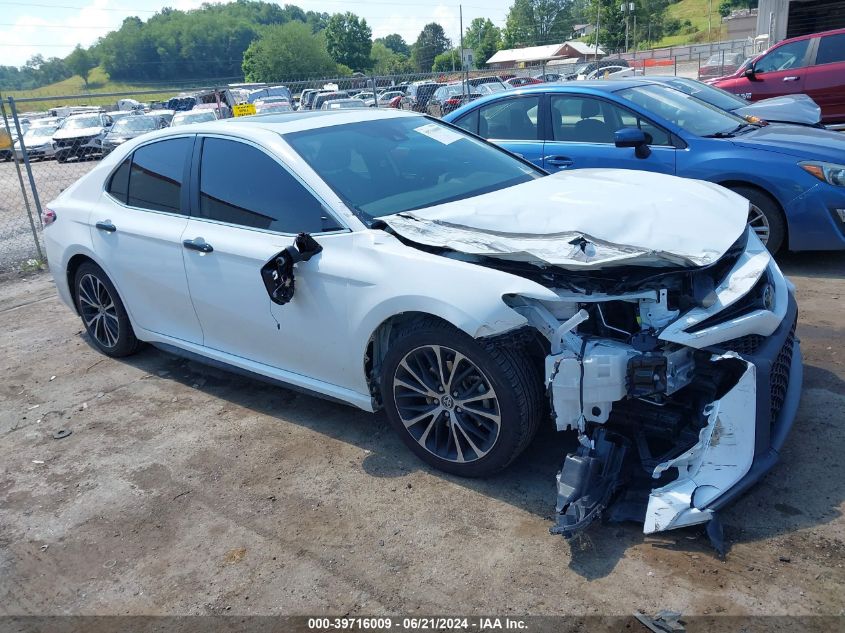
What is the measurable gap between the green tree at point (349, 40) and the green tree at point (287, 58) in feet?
45.9

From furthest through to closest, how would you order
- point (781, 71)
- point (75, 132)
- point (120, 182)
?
point (75, 132) < point (781, 71) < point (120, 182)

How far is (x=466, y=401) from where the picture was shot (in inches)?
133

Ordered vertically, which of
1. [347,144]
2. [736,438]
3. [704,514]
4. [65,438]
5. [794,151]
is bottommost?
[65,438]

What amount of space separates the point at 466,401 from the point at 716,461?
1.09 metres

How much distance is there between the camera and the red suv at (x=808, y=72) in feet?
37.9

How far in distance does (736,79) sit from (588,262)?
11.5 m

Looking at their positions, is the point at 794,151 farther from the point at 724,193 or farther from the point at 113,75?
the point at 113,75

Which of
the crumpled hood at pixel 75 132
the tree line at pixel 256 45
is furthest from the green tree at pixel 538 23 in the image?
the crumpled hood at pixel 75 132

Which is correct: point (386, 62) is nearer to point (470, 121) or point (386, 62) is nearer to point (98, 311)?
point (470, 121)

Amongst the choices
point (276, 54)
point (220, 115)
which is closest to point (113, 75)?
point (276, 54)

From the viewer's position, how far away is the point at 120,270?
498cm

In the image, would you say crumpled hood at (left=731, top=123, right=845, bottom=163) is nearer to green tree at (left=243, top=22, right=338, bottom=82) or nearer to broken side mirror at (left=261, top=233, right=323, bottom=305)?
broken side mirror at (left=261, top=233, right=323, bottom=305)

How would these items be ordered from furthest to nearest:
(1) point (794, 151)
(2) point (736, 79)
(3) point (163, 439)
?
(2) point (736, 79) < (1) point (794, 151) < (3) point (163, 439)

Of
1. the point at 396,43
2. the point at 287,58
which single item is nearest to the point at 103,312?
the point at 287,58
